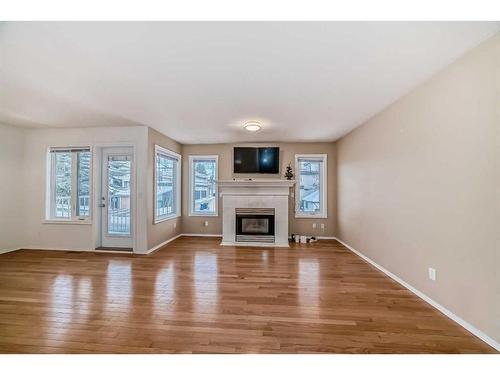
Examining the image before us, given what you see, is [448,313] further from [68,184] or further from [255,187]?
[68,184]

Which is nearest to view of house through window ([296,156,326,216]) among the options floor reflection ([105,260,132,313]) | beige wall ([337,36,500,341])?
beige wall ([337,36,500,341])

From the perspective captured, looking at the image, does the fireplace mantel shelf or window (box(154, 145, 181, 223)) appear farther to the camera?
the fireplace mantel shelf

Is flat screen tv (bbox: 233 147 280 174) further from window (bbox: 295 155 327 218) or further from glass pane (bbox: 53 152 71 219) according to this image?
glass pane (bbox: 53 152 71 219)

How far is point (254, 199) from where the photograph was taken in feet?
18.5

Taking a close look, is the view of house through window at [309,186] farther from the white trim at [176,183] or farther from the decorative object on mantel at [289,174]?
the white trim at [176,183]

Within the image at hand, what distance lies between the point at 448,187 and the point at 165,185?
5.03 meters

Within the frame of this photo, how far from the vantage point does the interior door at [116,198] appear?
477cm

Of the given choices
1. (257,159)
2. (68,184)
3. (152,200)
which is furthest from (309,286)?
(68,184)

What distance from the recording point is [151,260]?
4094 millimetres

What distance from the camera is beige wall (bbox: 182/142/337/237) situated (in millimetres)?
5961

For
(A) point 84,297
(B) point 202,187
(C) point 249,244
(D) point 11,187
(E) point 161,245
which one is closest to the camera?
(A) point 84,297

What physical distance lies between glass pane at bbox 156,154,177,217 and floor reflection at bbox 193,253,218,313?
5.16 ft

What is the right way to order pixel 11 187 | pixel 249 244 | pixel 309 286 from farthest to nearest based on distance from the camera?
pixel 249 244
pixel 11 187
pixel 309 286

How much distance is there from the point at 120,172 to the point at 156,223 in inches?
49.8
